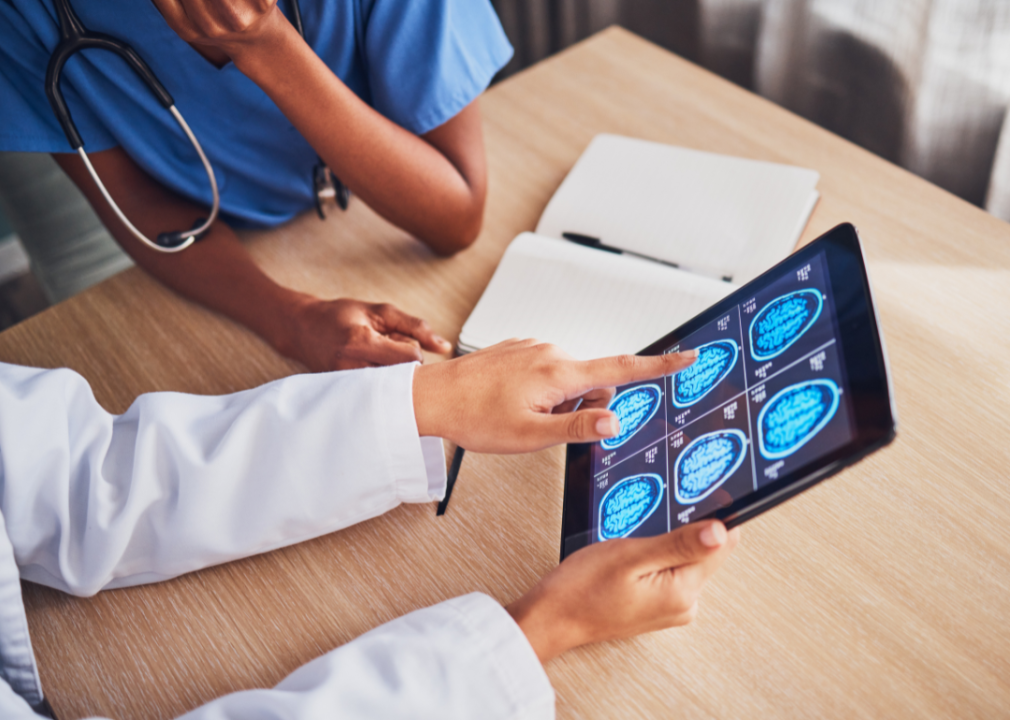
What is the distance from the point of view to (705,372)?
59cm

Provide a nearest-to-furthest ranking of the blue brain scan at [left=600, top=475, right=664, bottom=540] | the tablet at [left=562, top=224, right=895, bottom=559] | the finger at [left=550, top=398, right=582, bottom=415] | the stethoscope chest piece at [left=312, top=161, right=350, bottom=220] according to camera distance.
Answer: the tablet at [left=562, top=224, right=895, bottom=559] → the blue brain scan at [left=600, top=475, right=664, bottom=540] → the finger at [left=550, top=398, right=582, bottom=415] → the stethoscope chest piece at [left=312, top=161, right=350, bottom=220]

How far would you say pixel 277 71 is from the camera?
77 centimetres

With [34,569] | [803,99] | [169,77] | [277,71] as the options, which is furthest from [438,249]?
[803,99]

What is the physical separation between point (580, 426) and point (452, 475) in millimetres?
169

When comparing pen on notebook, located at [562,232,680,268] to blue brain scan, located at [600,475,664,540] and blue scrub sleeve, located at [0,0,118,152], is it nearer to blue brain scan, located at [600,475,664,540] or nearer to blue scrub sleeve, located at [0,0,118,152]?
blue brain scan, located at [600,475,664,540]

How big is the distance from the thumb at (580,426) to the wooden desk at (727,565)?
91 mm

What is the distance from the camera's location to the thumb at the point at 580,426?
1.89 feet

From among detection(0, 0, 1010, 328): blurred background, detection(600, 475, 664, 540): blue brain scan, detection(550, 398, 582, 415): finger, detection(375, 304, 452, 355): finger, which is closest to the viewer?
detection(600, 475, 664, 540): blue brain scan

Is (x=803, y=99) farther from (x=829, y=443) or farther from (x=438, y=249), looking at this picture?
(x=829, y=443)

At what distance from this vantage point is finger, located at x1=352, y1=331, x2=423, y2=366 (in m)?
0.75

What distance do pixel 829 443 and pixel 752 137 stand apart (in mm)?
659

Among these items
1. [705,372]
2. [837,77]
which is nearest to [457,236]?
[705,372]

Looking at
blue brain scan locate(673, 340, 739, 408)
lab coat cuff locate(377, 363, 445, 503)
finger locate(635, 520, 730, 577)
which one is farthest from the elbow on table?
finger locate(635, 520, 730, 577)

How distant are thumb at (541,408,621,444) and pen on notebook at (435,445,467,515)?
12cm
